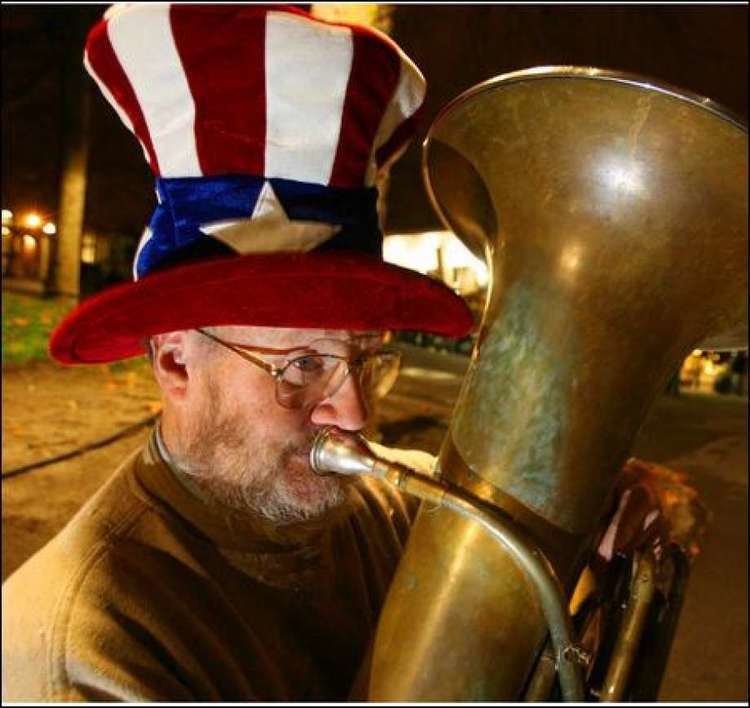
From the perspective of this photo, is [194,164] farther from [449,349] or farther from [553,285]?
[449,349]

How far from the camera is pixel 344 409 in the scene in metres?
1.54

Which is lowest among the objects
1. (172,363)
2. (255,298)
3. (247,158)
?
(172,363)

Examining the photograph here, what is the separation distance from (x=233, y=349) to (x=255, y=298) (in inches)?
6.3

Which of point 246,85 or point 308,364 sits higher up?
point 246,85

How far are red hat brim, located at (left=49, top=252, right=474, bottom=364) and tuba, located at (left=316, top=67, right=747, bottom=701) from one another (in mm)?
237

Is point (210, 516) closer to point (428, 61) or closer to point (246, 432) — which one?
point (246, 432)

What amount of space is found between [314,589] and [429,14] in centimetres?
509

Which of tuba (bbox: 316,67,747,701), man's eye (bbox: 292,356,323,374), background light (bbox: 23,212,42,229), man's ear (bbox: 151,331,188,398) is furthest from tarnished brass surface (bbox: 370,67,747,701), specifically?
background light (bbox: 23,212,42,229)

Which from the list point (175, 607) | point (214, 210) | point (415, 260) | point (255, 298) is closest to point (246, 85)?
point (214, 210)

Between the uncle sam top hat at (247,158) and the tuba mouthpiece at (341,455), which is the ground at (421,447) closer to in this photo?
the tuba mouthpiece at (341,455)

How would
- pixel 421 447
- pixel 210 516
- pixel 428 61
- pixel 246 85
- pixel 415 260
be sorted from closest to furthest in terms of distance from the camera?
pixel 246 85 → pixel 210 516 → pixel 428 61 → pixel 421 447 → pixel 415 260

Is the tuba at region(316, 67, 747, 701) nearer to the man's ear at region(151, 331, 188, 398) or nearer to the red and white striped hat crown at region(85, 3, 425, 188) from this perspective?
the red and white striped hat crown at region(85, 3, 425, 188)

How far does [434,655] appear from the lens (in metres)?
1.33

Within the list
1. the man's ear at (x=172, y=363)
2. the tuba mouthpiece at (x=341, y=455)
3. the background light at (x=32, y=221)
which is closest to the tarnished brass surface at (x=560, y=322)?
the tuba mouthpiece at (x=341, y=455)
